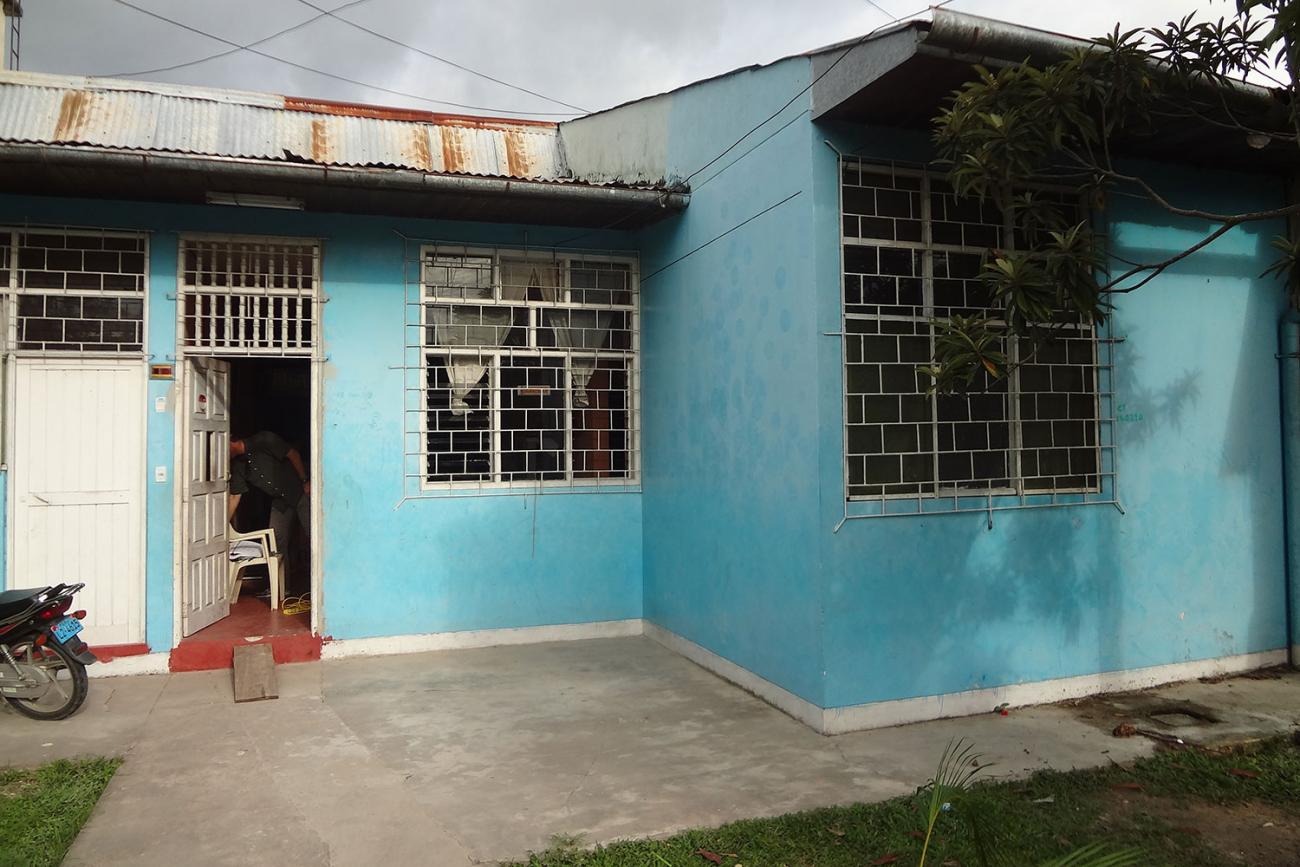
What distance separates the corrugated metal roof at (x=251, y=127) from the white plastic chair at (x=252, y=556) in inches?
127

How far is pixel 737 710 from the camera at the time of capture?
5469 mm

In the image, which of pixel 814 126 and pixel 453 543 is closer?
pixel 814 126

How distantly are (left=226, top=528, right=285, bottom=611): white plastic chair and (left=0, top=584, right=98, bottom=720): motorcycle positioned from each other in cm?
207

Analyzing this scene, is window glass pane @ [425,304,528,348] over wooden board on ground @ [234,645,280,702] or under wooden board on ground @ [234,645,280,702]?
over

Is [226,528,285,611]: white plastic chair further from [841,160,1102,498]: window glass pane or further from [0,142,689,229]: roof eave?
[841,160,1102,498]: window glass pane

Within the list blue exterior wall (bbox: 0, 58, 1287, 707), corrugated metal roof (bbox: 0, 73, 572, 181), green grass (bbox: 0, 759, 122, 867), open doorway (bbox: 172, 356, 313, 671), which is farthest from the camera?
corrugated metal roof (bbox: 0, 73, 572, 181)

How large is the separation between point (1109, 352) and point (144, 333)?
6886 mm

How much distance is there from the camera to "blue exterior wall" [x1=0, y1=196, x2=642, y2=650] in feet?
21.4

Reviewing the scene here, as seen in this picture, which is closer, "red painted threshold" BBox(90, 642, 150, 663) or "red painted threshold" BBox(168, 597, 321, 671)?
"red painted threshold" BBox(90, 642, 150, 663)

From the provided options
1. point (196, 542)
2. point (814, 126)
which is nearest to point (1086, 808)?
point (814, 126)

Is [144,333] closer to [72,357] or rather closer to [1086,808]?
[72,357]

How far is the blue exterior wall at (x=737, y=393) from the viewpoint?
5.22m

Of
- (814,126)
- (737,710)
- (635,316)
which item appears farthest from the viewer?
(635,316)

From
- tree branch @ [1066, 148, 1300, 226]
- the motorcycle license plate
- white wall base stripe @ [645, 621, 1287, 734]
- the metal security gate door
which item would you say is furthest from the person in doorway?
tree branch @ [1066, 148, 1300, 226]
